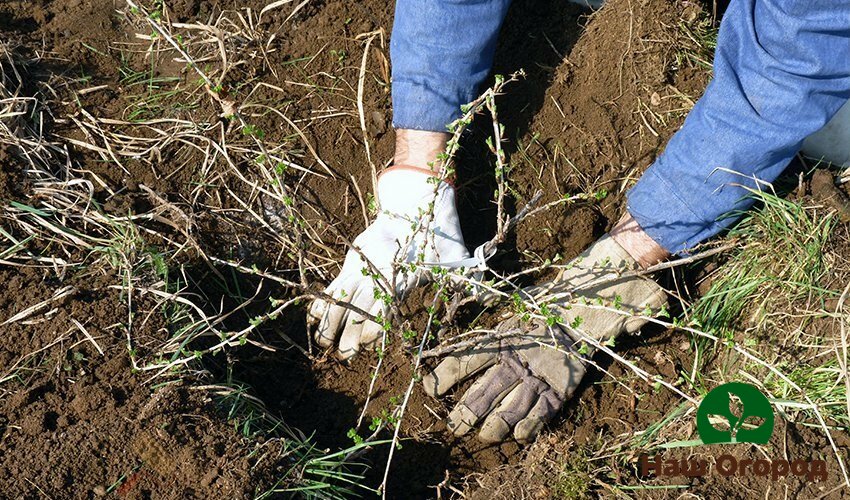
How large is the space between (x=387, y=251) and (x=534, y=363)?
52 centimetres

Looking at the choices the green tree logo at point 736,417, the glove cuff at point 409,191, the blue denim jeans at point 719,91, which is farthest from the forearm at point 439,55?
the green tree logo at point 736,417

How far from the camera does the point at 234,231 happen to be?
7.35ft

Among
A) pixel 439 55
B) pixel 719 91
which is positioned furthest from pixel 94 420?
pixel 719 91

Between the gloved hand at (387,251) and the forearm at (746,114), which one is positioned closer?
the forearm at (746,114)

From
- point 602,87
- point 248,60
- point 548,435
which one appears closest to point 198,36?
point 248,60

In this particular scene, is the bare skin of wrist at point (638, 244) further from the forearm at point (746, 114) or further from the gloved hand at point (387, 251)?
the gloved hand at point (387, 251)

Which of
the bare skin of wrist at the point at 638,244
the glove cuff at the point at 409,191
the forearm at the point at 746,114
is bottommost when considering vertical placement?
the bare skin of wrist at the point at 638,244

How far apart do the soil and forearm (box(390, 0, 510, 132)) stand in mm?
184

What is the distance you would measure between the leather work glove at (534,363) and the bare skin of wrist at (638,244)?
89 millimetres

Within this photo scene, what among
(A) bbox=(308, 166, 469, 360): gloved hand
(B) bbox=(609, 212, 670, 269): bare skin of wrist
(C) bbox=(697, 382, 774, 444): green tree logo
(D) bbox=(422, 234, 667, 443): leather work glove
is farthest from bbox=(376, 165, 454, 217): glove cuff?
(C) bbox=(697, 382, 774, 444): green tree logo

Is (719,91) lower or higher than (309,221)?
higher

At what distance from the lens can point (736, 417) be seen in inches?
74.3

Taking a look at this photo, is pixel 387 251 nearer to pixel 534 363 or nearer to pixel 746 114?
pixel 534 363

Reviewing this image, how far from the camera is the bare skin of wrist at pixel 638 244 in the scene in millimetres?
2225
